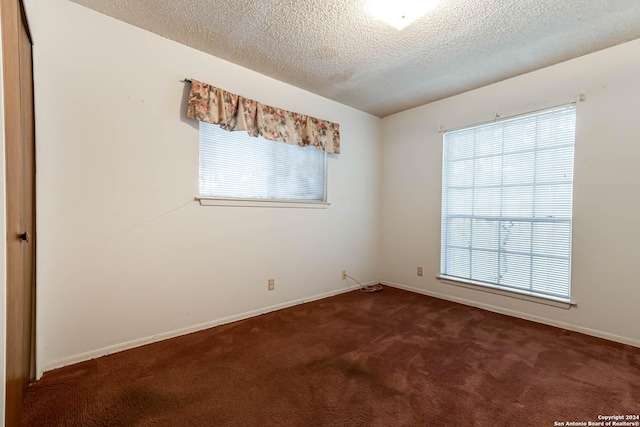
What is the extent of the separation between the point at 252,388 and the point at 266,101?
8.40 ft

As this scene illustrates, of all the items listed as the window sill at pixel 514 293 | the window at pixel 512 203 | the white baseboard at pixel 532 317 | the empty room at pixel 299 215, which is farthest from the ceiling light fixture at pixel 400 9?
the white baseboard at pixel 532 317

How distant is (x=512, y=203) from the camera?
2975 mm

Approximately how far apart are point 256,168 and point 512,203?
2697 mm

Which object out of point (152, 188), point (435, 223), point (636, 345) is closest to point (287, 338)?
point (152, 188)

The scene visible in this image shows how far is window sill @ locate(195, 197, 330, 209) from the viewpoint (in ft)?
8.50

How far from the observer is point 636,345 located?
2270 millimetres

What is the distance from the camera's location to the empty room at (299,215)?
1.63 meters

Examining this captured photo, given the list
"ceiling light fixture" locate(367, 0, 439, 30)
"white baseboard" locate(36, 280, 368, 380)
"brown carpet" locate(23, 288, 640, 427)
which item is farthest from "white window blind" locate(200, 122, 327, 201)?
"ceiling light fixture" locate(367, 0, 439, 30)

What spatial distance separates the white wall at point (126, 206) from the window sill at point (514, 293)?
6.88 ft

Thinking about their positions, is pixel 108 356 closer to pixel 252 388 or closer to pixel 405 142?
pixel 252 388

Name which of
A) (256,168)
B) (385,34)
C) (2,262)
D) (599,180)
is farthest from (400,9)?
(2,262)

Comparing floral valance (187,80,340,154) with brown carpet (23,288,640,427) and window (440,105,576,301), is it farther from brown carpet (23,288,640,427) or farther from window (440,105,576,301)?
brown carpet (23,288,640,427)

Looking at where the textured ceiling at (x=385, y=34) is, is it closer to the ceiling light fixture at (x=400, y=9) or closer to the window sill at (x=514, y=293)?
the ceiling light fixture at (x=400, y=9)

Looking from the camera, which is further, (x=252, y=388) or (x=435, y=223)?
(x=435, y=223)
